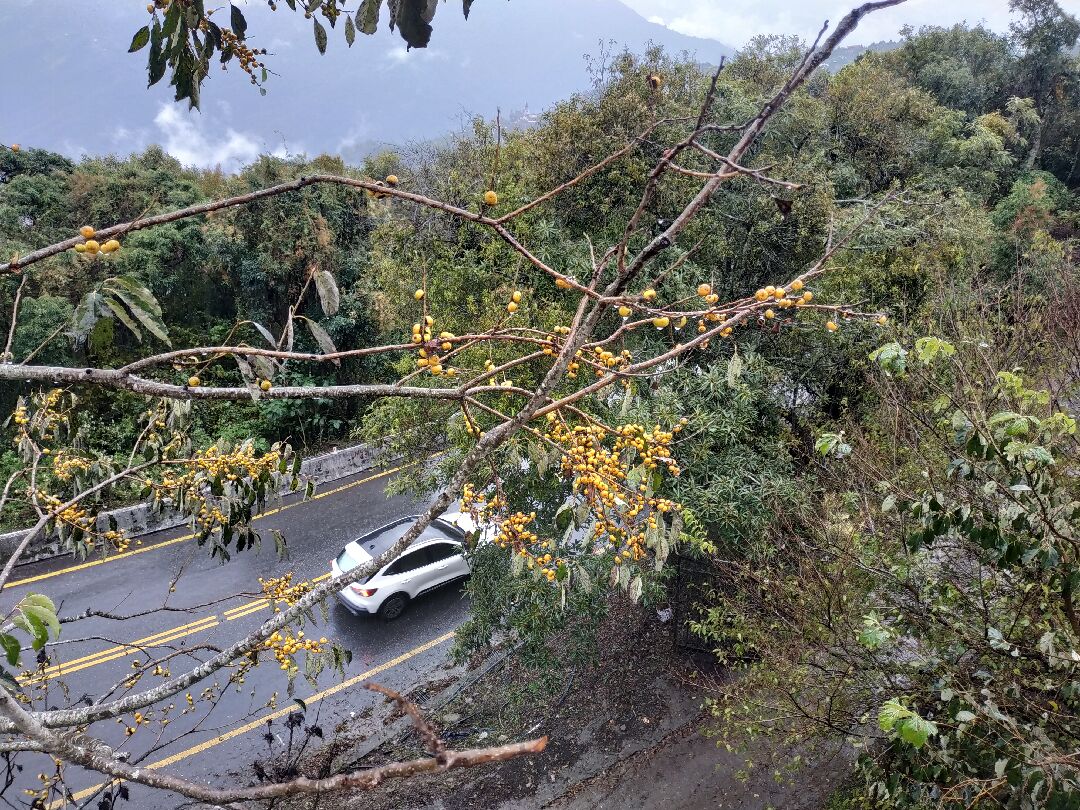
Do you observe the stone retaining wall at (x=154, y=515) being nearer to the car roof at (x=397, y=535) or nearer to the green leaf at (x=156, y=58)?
the car roof at (x=397, y=535)

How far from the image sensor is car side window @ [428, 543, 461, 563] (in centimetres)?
952

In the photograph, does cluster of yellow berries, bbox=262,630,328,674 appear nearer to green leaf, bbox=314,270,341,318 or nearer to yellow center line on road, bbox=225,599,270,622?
green leaf, bbox=314,270,341,318

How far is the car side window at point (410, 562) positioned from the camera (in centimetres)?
925

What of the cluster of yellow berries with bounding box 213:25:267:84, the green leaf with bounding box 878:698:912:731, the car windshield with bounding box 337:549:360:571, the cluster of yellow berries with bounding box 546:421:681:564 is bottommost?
the car windshield with bounding box 337:549:360:571

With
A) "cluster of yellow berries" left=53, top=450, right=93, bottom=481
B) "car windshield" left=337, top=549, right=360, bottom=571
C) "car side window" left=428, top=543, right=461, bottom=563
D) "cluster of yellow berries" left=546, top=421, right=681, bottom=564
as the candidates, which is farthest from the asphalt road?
"cluster of yellow berries" left=546, top=421, right=681, bottom=564

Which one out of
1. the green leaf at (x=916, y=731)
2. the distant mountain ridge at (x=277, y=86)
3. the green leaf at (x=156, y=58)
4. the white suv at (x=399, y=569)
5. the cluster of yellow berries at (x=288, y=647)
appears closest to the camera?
the green leaf at (x=916, y=731)

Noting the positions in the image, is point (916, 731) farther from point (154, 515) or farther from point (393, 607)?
point (154, 515)

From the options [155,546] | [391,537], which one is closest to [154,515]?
[155,546]

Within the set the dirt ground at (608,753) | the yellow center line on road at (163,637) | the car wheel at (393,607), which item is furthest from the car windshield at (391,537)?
the dirt ground at (608,753)

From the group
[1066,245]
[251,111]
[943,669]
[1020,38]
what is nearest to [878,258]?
[943,669]

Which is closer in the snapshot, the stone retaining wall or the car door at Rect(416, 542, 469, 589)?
the car door at Rect(416, 542, 469, 589)

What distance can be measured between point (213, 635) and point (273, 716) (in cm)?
205

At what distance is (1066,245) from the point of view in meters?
13.4

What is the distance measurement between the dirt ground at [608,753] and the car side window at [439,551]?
76.4 inches
